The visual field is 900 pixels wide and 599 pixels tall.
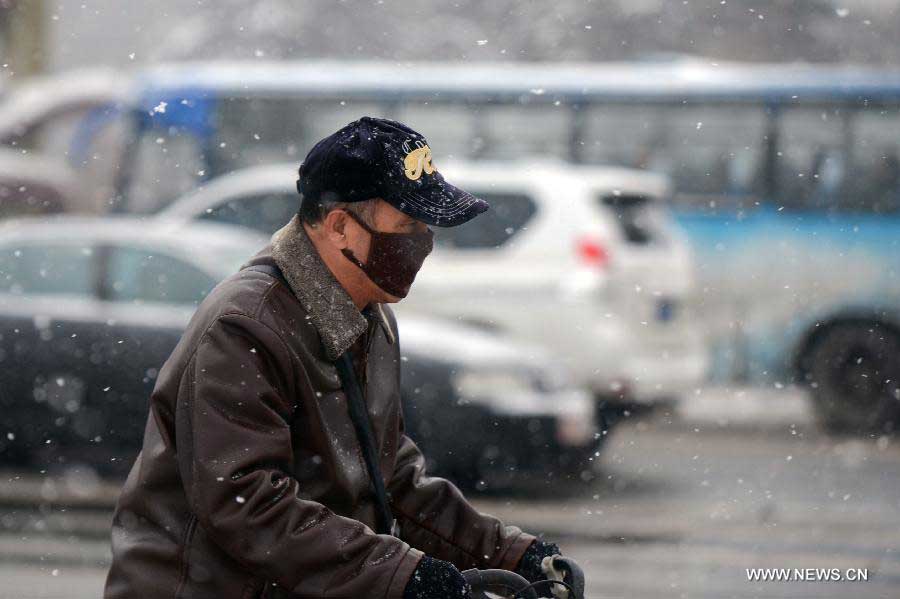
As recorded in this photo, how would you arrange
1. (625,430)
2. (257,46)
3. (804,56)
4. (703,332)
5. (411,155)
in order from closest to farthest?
(411,155) < (625,430) < (703,332) < (804,56) < (257,46)

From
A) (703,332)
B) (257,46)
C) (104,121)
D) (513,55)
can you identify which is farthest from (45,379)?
(257,46)

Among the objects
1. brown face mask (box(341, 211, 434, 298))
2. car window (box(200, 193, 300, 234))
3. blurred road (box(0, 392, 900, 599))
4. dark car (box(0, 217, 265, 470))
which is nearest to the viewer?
brown face mask (box(341, 211, 434, 298))

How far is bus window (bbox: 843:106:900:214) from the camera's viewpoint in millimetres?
12828

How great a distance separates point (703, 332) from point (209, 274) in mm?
5918

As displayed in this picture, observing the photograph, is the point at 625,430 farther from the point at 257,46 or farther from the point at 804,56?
the point at 257,46

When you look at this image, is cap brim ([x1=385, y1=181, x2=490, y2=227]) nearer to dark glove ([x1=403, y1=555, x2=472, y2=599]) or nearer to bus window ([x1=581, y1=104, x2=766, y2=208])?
dark glove ([x1=403, y1=555, x2=472, y2=599])

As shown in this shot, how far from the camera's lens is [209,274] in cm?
846

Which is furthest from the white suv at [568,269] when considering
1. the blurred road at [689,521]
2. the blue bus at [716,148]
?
the blue bus at [716,148]

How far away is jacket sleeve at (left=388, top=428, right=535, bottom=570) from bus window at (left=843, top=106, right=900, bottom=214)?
10880 mm

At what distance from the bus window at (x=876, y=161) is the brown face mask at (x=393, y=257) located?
1097 centimetres

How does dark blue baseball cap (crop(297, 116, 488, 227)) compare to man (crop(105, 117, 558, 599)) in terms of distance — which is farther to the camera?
dark blue baseball cap (crop(297, 116, 488, 227))

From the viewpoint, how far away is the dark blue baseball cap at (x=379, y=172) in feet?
7.67

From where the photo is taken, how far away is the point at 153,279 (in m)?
8.45

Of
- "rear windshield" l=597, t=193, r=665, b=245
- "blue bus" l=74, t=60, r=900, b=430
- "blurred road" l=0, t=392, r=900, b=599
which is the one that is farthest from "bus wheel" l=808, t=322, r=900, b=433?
"rear windshield" l=597, t=193, r=665, b=245
